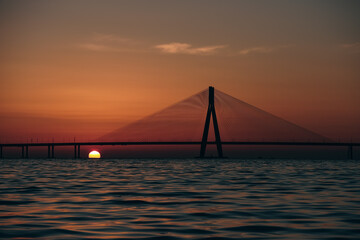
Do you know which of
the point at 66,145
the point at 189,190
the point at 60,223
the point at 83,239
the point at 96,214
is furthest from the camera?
the point at 66,145

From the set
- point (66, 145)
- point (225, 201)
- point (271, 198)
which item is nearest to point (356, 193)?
point (271, 198)

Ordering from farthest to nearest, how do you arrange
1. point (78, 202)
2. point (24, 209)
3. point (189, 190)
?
point (189, 190) < point (78, 202) < point (24, 209)

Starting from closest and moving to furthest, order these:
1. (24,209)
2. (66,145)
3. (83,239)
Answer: (83,239), (24,209), (66,145)

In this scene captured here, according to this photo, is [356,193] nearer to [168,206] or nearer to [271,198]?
[271,198]

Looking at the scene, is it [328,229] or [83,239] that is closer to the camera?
[83,239]

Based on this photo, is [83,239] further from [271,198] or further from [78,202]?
[271,198]

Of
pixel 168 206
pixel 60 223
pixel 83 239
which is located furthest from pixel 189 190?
pixel 83 239

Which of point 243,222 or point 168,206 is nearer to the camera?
point 243,222

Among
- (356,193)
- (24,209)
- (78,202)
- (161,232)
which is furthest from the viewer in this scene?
(356,193)
